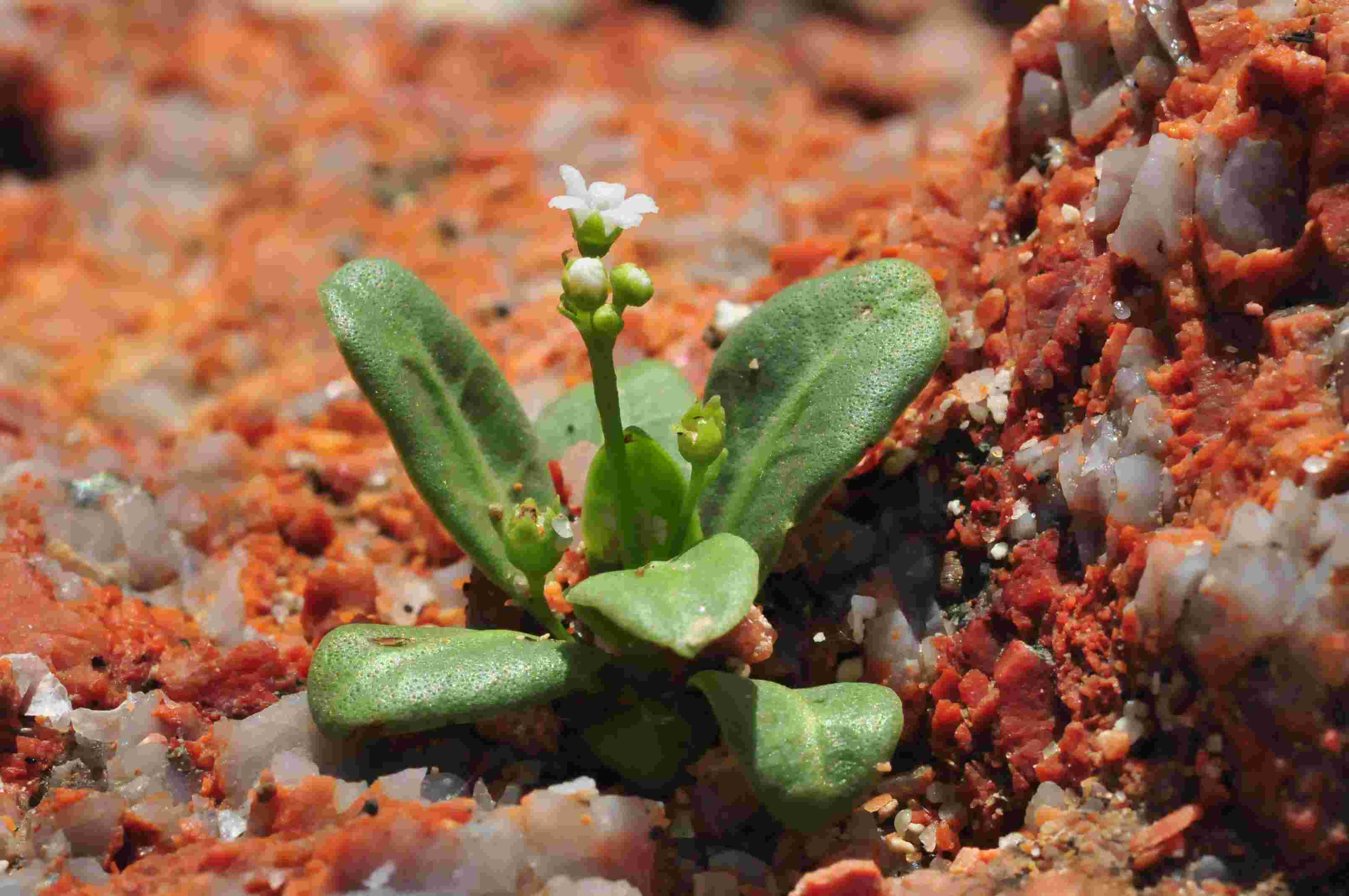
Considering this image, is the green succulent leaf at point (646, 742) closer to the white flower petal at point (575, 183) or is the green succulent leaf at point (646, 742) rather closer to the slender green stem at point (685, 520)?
the slender green stem at point (685, 520)

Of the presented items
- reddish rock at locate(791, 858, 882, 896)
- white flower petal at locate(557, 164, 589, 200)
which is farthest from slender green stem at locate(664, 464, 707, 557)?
reddish rock at locate(791, 858, 882, 896)

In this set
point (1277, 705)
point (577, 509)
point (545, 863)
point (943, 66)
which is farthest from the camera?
point (943, 66)

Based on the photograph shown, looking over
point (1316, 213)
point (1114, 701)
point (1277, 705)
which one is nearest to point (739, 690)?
point (1114, 701)

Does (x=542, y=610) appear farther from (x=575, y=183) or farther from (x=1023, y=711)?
(x=1023, y=711)

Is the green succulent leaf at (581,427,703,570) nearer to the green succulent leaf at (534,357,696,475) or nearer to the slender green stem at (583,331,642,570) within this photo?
the slender green stem at (583,331,642,570)

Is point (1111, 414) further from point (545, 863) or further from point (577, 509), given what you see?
point (545, 863)

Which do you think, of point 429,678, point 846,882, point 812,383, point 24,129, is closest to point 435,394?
point 429,678

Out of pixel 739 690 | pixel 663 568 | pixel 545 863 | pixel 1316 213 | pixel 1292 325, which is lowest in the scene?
pixel 545 863
